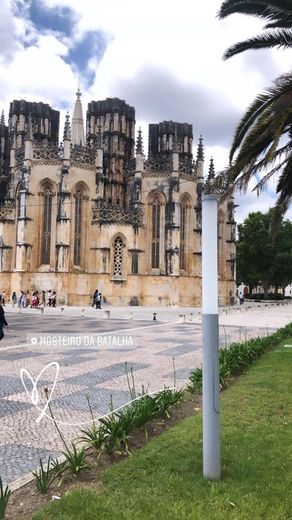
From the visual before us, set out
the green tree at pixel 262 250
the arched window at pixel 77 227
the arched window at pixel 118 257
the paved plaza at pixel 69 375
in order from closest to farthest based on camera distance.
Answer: the paved plaza at pixel 69 375 → the arched window at pixel 118 257 → the arched window at pixel 77 227 → the green tree at pixel 262 250

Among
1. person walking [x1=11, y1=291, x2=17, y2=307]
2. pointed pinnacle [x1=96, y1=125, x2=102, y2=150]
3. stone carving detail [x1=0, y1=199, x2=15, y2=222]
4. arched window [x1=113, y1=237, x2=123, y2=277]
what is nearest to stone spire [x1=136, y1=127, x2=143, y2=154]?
pointed pinnacle [x1=96, y1=125, x2=102, y2=150]

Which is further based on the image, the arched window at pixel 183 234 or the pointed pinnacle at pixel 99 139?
the arched window at pixel 183 234

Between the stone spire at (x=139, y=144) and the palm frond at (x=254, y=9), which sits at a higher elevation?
the stone spire at (x=139, y=144)

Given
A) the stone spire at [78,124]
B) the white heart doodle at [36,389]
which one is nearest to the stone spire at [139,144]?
the stone spire at [78,124]

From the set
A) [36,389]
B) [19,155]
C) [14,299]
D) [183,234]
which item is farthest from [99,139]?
[36,389]

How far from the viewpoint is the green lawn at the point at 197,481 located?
3311mm

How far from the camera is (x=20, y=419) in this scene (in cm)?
609

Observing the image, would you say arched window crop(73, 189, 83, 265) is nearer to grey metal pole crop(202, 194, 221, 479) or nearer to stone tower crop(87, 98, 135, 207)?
stone tower crop(87, 98, 135, 207)

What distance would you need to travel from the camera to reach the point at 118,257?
4128cm

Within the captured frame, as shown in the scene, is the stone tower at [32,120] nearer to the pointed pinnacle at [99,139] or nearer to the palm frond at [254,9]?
the pointed pinnacle at [99,139]

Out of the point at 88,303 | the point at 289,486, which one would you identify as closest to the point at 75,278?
the point at 88,303

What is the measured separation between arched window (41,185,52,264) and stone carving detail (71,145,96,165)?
3513 mm

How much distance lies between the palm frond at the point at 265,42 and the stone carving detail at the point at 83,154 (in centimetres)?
3258

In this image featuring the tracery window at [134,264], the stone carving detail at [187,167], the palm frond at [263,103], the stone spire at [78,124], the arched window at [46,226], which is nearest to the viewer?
the palm frond at [263,103]
